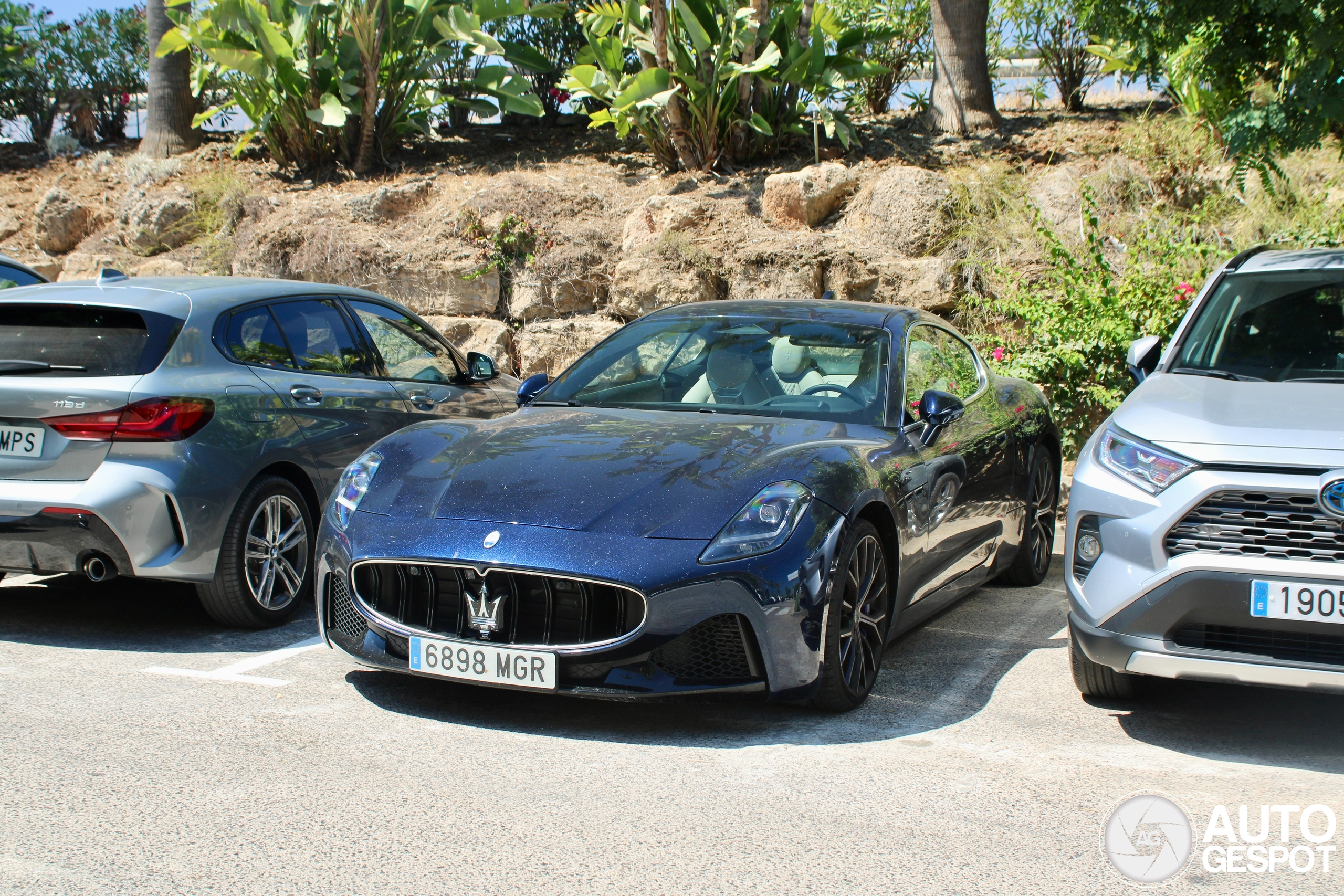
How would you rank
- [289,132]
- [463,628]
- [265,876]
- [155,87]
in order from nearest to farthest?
[265,876]
[463,628]
[289,132]
[155,87]

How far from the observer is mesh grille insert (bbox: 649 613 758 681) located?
154 inches

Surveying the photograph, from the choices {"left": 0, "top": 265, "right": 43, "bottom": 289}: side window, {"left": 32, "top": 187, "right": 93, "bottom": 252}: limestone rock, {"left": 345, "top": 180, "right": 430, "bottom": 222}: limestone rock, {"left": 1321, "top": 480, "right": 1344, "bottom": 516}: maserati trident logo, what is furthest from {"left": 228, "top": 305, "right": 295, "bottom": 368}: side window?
{"left": 32, "top": 187, "right": 93, "bottom": 252}: limestone rock

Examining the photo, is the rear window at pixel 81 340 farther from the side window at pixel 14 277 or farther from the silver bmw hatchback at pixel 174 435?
the side window at pixel 14 277

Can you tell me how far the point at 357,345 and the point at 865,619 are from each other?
330 centimetres

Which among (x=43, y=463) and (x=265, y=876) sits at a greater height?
(x=43, y=463)

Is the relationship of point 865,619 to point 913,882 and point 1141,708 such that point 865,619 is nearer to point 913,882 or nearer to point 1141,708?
point 1141,708

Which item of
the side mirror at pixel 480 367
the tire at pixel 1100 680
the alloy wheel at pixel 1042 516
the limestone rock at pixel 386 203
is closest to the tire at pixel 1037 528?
the alloy wheel at pixel 1042 516

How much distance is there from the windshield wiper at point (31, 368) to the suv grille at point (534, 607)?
1.97 meters

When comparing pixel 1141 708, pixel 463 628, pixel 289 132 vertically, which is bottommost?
pixel 1141 708

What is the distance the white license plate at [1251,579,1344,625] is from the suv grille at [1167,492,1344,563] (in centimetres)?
9

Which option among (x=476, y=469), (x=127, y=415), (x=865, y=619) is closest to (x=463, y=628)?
(x=476, y=469)

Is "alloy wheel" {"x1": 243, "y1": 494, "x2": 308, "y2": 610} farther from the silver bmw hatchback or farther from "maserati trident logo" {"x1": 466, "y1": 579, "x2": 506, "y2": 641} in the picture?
"maserati trident logo" {"x1": 466, "y1": 579, "x2": 506, "y2": 641}

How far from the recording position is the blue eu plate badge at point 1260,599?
12.3 feet

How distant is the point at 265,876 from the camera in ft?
9.82
